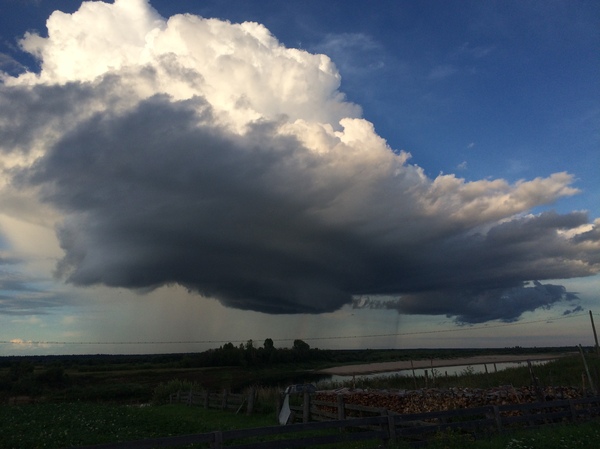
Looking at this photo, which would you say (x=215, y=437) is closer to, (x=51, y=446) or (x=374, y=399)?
(x=51, y=446)

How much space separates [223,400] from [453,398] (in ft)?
47.9

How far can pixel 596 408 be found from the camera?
16.2 m

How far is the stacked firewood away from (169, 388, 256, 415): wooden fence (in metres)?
5.33

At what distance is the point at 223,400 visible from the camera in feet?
91.5

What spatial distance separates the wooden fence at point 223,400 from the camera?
25147mm

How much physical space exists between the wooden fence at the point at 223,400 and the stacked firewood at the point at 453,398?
5.33 m

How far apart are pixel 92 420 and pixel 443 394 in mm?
16253

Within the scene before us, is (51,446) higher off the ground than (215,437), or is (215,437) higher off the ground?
(215,437)

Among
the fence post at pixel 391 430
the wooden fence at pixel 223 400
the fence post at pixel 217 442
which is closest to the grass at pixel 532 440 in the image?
the fence post at pixel 391 430

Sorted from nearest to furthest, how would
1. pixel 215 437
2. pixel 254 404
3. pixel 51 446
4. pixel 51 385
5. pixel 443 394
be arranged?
pixel 215 437
pixel 51 446
pixel 443 394
pixel 254 404
pixel 51 385

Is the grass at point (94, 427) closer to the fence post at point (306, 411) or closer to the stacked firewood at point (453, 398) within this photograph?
the fence post at point (306, 411)

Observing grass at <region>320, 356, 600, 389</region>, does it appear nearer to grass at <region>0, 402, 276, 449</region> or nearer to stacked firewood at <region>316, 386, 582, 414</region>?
stacked firewood at <region>316, 386, 582, 414</region>

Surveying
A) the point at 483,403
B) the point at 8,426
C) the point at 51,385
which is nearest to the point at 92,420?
the point at 8,426

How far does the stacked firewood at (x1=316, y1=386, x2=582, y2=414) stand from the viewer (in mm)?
19328
